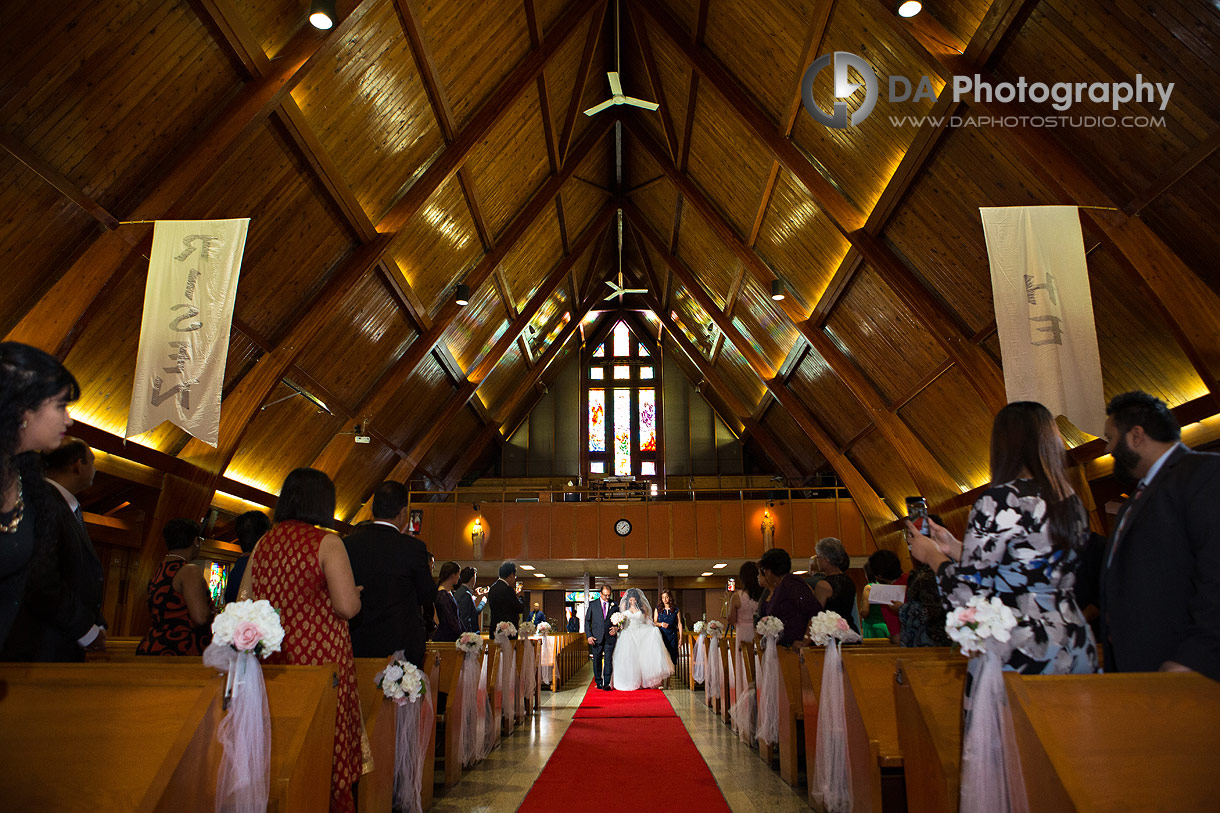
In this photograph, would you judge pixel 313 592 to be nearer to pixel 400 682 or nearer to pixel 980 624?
pixel 400 682

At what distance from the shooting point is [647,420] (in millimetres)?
21078

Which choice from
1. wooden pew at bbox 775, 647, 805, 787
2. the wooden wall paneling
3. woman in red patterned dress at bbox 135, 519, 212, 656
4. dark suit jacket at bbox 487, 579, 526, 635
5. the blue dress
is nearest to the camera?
woman in red patterned dress at bbox 135, 519, 212, 656

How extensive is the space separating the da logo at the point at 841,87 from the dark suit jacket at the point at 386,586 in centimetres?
680

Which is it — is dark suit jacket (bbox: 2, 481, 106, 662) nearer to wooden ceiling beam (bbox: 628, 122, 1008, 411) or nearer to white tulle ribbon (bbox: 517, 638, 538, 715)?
white tulle ribbon (bbox: 517, 638, 538, 715)

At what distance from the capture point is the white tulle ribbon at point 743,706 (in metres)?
5.68

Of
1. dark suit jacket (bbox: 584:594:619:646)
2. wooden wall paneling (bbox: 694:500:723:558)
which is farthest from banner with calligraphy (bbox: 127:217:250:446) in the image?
wooden wall paneling (bbox: 694:500:723:558)

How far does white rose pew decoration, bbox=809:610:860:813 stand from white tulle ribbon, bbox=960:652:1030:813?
133cm

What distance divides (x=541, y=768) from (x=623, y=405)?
651 inches

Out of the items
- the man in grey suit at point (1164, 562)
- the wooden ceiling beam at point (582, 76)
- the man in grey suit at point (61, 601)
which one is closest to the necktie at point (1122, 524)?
the man in grey suit at point (1164, 562)

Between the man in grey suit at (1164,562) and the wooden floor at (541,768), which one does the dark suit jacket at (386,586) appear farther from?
the man in grey suit at (1164,562)

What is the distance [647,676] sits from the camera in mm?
10617

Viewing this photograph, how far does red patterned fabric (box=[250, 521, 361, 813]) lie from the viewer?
2.62 meters

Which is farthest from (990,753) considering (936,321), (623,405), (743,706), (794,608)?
(623,405)

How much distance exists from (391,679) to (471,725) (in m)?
1.92
